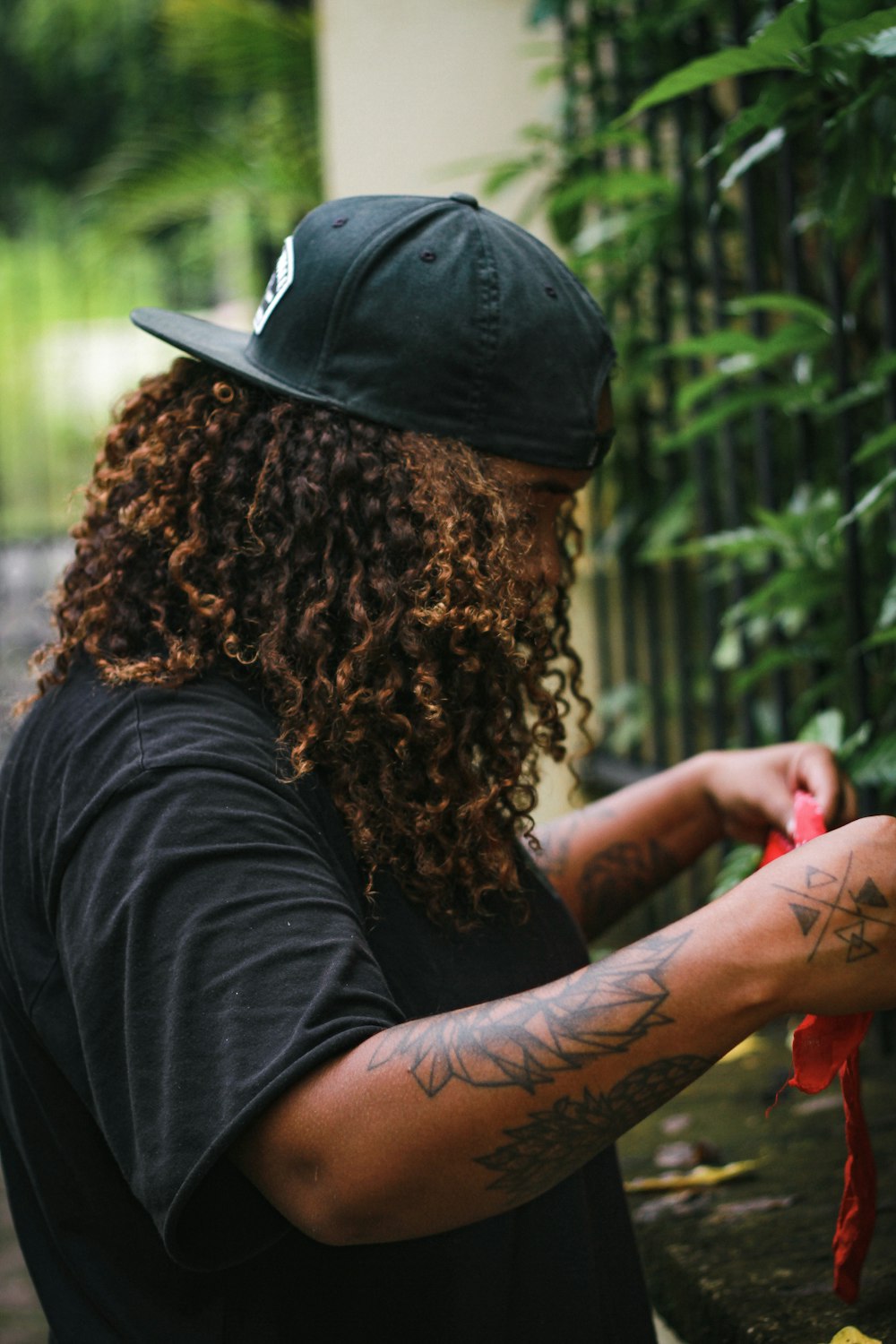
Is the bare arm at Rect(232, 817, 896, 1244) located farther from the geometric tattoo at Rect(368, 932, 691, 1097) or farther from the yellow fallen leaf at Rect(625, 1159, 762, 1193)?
the yellow fallen leaf at Rect(625, 1159, 762, 1193)

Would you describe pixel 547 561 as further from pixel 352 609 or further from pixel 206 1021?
pixel 206 1021

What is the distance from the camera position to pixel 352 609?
1.39m

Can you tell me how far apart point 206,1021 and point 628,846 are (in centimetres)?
103

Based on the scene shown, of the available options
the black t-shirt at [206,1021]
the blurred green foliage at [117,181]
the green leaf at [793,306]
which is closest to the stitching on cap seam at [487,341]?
the black t-shirt at [206,1021]

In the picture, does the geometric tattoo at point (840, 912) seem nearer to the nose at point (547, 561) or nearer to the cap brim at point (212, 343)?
the nose at point (547, 561)

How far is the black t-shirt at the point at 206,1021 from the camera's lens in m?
1.14

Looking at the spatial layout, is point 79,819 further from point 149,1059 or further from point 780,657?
point 780,657

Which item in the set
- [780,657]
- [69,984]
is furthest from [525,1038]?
[780,657]

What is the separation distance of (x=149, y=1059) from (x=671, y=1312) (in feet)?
3.41

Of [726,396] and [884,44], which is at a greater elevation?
[884,44]

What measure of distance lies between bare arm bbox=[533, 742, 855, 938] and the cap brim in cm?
85

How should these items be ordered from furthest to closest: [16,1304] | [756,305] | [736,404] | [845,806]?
[16,1304]
[736,404]
[756,305]
[845,806]

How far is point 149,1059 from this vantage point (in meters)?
1.16

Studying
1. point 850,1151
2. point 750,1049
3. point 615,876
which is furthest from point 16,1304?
point 850,1151
